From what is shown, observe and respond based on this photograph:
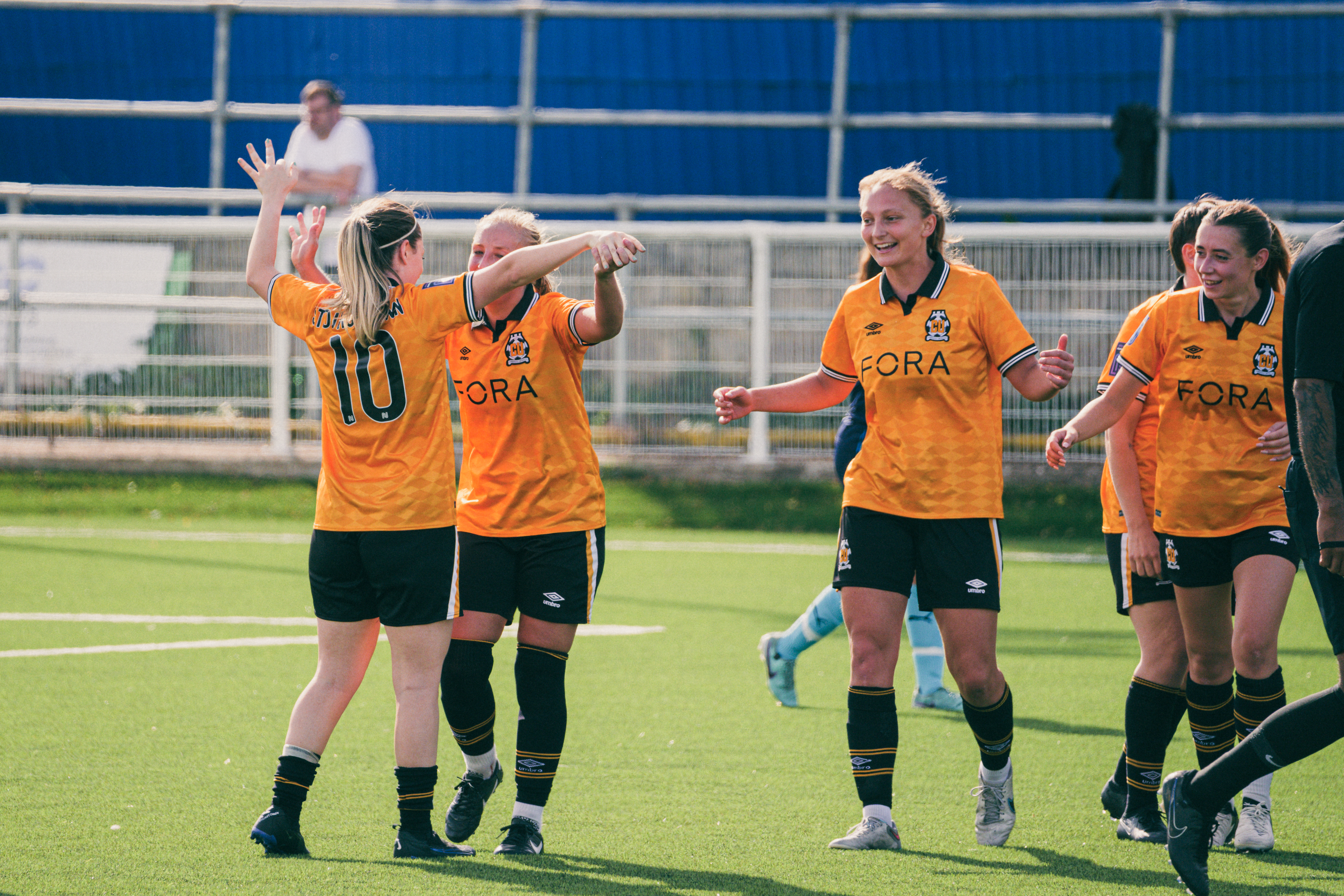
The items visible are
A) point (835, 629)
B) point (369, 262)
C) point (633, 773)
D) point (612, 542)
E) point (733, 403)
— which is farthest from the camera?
point (612, 542)

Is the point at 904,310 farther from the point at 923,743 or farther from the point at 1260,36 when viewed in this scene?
the point at 1260,36

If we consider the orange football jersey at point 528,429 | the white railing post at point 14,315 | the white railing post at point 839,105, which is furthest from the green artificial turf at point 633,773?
the white railing post at point 839,105

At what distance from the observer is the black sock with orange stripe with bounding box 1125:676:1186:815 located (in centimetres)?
422

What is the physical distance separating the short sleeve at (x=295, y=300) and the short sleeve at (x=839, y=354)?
157 cm

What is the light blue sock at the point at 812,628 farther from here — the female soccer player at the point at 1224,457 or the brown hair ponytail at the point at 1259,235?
the brown hair ponytail at the point at 1259,235

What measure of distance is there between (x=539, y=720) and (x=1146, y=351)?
6.92 feet

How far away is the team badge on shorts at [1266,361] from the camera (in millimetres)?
4105

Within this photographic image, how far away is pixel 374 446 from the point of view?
3.93 meters

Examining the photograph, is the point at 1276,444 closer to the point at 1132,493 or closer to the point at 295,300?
the point at 1132,493

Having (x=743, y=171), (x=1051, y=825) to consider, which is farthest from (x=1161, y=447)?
(x=743, y=171)

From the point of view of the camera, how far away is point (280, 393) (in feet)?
41.6

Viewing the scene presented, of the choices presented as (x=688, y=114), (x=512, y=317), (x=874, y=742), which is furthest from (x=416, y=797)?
(x=688, y=114)

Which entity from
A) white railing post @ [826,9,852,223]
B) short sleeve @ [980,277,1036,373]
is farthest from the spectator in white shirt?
short sleeve @ [980,277,1036,373]

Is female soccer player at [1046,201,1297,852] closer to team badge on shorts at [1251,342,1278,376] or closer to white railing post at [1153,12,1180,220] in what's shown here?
team badge on shorts at [1251,342,1278,376]
